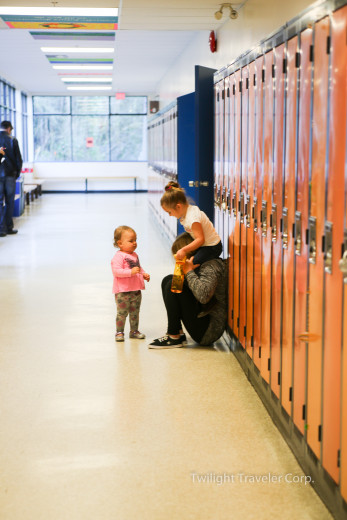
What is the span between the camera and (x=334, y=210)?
97.3 inches

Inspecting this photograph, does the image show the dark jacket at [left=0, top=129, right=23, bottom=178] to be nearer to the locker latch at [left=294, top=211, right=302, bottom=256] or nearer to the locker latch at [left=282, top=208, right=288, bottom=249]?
the locker latch at [left=282, top=208, right=288, bottom=249]

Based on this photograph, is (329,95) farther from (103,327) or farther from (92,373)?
(103,327)

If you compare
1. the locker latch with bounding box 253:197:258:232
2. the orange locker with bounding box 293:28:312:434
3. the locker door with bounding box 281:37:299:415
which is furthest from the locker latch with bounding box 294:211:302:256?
the locker latch with bounding box 253:197:258:232

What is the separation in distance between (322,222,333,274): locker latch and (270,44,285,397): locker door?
2.66 feet

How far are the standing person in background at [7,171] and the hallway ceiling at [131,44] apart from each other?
1613mm

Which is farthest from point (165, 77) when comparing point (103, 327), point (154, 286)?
point (103, 327)

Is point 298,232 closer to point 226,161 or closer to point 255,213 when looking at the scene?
point 255,213

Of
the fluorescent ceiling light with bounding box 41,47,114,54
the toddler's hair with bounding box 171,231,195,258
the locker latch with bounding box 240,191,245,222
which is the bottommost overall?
the toddler's hair with bounding box 171,231,195,258

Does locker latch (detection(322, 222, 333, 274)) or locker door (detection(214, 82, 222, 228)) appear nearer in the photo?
locker latch (detection(322, 222, 333, 274))

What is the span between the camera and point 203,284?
4715mm

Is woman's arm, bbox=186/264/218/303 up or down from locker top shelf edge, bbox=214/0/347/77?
down

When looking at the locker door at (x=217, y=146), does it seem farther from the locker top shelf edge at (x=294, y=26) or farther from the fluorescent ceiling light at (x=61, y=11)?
the fluorescent ceiling light at (x=61, y=11)

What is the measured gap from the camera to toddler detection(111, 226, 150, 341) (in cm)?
505

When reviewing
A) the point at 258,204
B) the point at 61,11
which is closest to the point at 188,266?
the point at 258,204
